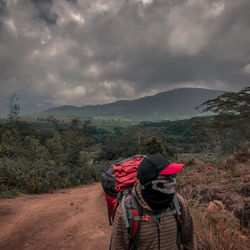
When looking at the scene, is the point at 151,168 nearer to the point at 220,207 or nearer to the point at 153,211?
the point at 153,211

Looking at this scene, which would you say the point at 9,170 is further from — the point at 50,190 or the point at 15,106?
the point at 15,106

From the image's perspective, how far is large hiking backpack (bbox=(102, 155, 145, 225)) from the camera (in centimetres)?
209

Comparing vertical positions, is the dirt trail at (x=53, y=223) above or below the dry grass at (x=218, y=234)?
below

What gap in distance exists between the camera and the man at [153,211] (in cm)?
175

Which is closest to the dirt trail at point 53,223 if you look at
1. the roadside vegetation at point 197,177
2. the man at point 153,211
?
the roadside vegetation at point 197,177

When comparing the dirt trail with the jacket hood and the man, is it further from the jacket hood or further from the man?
the jacket hood

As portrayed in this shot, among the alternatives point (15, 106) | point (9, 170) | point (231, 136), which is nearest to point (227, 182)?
point (9, 170)

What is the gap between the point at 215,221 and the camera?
3512 mm

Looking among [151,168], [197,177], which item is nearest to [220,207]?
[197,177]

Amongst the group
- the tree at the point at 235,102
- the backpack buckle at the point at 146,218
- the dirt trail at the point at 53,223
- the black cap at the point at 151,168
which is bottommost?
the dirt trail at the point at 53,223

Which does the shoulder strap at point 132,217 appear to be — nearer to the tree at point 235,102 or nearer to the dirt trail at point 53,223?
the dirt trail at point 53,223

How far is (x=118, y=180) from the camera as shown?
213cm

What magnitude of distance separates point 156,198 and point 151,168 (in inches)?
11.1

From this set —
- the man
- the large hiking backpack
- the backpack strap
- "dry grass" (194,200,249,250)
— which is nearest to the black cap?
the man
